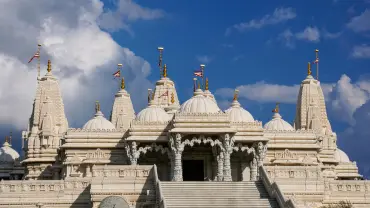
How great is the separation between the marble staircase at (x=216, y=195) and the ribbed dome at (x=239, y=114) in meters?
11.9

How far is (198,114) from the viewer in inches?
2234

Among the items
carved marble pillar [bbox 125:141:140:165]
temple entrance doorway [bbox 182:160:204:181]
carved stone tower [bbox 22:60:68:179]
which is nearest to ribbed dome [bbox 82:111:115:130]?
carved stone tower [bbox 22:60:68:179]

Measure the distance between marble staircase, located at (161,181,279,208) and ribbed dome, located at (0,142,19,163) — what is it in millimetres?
54651

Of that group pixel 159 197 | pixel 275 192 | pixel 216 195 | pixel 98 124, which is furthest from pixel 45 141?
pixel 275 192

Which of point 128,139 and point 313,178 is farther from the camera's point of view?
point 128,139

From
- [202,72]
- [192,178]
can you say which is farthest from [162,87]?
[192,178]

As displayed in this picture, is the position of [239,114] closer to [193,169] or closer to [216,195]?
[193,169]

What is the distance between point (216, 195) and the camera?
47.9 meters

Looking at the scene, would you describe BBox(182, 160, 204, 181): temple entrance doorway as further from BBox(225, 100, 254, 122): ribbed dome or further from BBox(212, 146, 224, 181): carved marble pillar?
BBox(225, 100, 254, 122): ribbed dome

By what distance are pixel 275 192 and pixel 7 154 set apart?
6480cm

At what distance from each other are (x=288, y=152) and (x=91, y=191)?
19.5 metres

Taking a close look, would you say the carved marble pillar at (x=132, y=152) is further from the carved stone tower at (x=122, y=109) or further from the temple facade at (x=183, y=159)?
the carved stone tower at (x=122, y=109)

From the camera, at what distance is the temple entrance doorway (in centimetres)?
6038

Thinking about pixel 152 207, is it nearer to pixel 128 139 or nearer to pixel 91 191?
pixel 91 191
